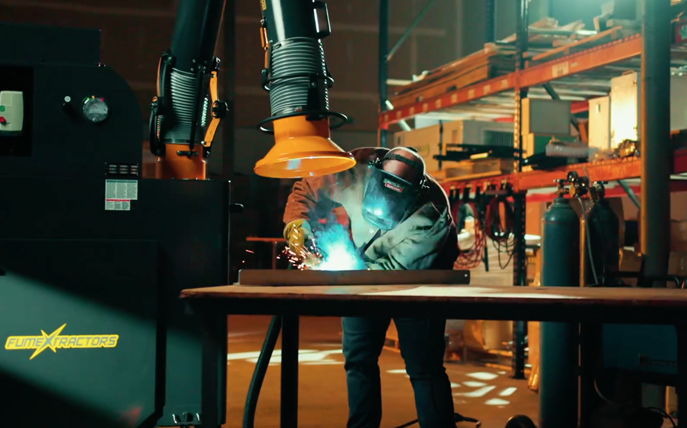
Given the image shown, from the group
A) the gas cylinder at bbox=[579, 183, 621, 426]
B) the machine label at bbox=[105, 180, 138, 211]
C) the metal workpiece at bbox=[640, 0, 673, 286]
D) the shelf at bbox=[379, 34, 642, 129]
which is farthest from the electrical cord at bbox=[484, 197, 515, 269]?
the machine label at bbox=[105, 180, 138, 211]

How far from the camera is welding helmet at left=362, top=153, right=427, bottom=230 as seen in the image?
2832mm

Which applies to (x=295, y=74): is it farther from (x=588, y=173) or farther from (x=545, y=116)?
(x=545, y=116)

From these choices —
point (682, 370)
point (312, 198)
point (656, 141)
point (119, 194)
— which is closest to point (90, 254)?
point (119, 194)

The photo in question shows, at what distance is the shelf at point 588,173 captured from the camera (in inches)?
153

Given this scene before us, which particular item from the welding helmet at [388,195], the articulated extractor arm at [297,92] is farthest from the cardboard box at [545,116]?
the articulated extractor arm at [297,92]

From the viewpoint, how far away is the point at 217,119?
292 cm

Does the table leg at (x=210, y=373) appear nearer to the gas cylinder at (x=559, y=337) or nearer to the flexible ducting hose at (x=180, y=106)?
the flexible ducting hose at (x=180, y=106)

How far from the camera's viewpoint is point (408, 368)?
10.0 feet

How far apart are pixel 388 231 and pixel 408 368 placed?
1.94 ft

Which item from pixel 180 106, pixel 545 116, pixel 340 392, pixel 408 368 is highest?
pixel 545 116

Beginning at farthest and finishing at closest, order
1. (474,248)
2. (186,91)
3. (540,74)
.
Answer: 1. (474,248)
2. (540,74)
3. (186,91)

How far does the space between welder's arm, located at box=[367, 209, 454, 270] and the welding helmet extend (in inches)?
3.9

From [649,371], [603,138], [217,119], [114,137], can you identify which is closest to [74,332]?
[114,137]

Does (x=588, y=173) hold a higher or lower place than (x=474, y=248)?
higher
